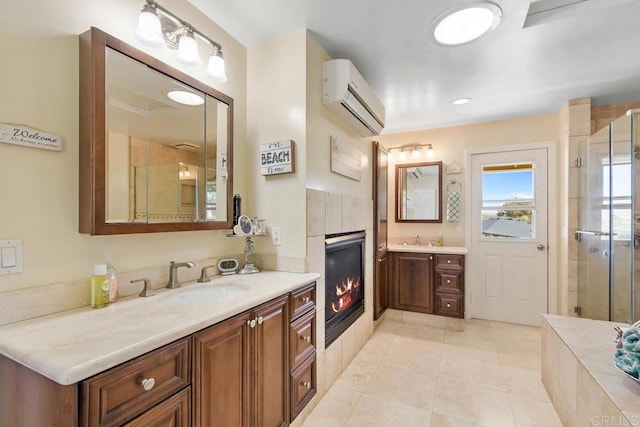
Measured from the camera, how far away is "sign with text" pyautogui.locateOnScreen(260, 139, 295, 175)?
1.80 metres

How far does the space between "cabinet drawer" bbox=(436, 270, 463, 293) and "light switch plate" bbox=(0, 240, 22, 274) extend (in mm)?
3363

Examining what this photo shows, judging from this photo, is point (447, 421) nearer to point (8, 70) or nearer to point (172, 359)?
point (172, 359)

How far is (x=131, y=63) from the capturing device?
4.28 ft

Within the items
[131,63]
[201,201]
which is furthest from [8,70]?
[201,201]

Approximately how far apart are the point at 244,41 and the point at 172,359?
196 centimetres

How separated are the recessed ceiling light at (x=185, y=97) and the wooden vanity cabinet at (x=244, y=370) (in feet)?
3.90

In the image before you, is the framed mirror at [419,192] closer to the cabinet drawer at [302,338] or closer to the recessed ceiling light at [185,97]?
the cabinet drawer at [302,338]

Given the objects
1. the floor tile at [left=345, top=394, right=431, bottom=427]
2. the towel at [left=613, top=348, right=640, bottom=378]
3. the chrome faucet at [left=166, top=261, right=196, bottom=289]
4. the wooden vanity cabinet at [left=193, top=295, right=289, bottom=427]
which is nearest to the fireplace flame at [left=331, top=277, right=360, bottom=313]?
the floor tile at [left=345, top=394, right=431, bottom=427]

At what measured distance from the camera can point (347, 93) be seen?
6.56 feet

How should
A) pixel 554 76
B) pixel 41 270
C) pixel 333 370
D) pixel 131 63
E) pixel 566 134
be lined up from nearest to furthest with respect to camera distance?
pixel 41 270 < pixel 131 63 < pixel 333 370 < pixel 554 76 < pixel 566 134

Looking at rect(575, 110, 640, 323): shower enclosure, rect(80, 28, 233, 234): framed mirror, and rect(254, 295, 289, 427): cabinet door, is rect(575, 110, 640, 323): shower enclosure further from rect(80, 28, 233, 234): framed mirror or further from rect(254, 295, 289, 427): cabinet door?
rect(80, 28, 233, 234): framed mirror

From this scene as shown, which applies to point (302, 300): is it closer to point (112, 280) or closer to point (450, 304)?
point (112, 280)

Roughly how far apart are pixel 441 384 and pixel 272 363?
1.40 meters

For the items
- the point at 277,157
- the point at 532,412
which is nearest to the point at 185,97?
the point at 277,157
